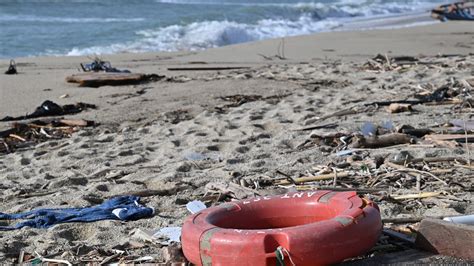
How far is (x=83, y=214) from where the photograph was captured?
13.3ft

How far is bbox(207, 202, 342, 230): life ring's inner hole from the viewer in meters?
3.17

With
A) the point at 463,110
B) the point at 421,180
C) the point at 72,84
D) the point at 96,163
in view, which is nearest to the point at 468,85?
the point at 463,110

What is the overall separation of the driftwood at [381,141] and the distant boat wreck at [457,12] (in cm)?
1440

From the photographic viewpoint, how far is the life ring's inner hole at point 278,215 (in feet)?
10.4

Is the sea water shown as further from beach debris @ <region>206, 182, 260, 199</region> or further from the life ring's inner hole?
the life ring's inner hole

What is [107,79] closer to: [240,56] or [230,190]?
[240,56]

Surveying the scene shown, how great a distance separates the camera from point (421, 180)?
4273 millimetres

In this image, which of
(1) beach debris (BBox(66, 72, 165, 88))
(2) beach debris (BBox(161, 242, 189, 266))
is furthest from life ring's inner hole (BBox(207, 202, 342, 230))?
(1) beach debris (BBox(66, 72, 165, 88))

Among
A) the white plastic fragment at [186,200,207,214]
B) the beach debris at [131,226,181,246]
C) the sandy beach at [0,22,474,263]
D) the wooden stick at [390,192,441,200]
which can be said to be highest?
the wooden stick at [390,192,441,200]

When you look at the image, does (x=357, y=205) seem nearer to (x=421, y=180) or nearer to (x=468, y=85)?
(x=421, y=180)

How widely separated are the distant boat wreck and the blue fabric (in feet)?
53.2

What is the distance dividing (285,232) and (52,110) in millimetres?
5220

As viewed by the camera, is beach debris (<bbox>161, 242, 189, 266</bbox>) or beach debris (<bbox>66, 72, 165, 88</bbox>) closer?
beach debris (<bbox>161, 242, 189, 266</bbox>)

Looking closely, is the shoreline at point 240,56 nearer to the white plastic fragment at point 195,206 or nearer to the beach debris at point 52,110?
the beach debris at point 52,110
